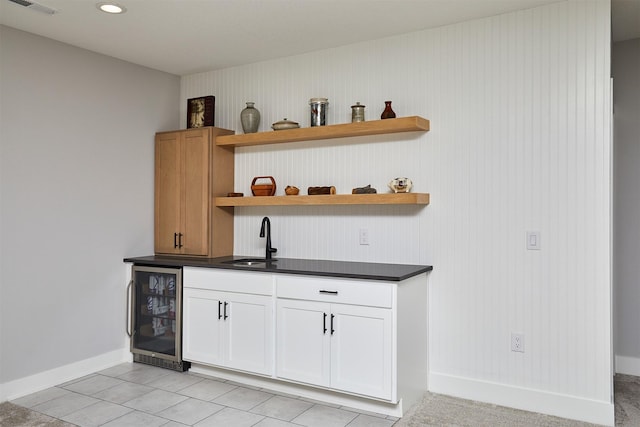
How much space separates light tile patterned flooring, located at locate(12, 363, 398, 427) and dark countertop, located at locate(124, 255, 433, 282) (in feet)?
2.81

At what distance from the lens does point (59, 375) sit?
147 inches

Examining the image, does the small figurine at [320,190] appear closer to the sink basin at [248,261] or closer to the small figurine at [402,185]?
the small figurine at [402,185]

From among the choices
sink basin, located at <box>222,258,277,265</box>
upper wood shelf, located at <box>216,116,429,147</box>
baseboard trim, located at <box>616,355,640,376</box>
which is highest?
upper wood shelf, located at <box>216,116,429,147</box>

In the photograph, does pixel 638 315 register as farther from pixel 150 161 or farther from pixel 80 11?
pixel 80 11

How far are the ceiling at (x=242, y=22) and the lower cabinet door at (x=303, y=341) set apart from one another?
190 centimetres

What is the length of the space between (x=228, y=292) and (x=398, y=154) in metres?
1.60

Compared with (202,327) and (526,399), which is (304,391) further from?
(526,399)

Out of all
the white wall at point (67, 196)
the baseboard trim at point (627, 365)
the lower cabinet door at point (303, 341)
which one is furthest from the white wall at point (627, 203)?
the white wall at point (67, 196)

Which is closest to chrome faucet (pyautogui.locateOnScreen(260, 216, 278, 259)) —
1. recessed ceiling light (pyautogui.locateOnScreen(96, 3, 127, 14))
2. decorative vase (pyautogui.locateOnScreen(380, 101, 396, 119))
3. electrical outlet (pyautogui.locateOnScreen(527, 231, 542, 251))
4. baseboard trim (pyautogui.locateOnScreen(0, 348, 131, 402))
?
decorative vase (pyautogui.locateOnScreen(380, 101, 396, 119))

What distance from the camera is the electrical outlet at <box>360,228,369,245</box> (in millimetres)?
3754

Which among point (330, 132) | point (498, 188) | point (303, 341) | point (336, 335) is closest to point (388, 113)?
point (330, 132)

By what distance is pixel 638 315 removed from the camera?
3.79m

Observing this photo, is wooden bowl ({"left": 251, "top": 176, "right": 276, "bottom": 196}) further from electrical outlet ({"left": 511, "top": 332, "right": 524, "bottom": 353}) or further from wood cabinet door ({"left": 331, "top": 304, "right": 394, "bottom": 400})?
electrical outlet ({"left": 511, "top": 332, "right": 524, "bottom": 353})

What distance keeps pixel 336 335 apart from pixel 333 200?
1000 millimetres
